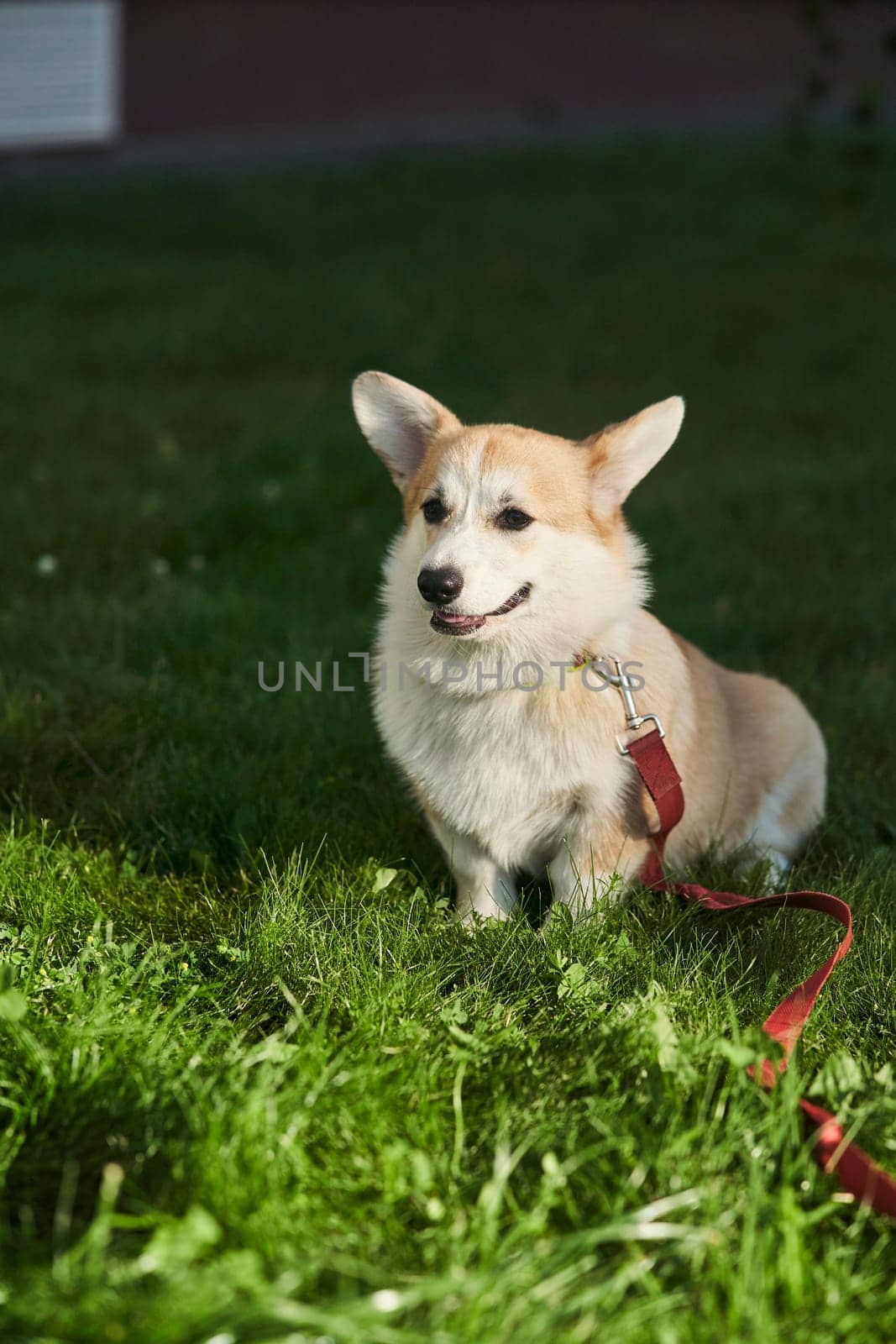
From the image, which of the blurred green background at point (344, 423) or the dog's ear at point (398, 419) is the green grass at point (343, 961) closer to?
the blurred green background at point (344, 423)

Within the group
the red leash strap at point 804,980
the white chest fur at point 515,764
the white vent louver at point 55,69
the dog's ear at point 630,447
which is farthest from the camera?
the white vent louver at point 55,69

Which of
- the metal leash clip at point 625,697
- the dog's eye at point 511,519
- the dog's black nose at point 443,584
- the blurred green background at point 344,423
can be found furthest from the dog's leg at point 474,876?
the dog's eye at point 511,519

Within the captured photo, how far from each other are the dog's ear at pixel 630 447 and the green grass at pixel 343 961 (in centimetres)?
90

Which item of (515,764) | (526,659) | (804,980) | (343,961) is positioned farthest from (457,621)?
→ (804,980)

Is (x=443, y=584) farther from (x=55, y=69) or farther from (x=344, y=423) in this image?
(x=55, y=69)

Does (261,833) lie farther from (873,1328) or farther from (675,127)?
(675,127)

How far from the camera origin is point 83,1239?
143 cm

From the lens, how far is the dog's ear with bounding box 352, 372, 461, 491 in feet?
8.64

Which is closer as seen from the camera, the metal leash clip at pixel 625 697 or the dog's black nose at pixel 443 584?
the dog's black nose at pixel 443 584

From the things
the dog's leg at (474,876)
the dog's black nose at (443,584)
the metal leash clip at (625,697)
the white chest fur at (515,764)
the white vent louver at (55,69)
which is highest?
the white vent louver at (55,69)

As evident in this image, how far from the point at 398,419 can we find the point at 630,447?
553 millimetres

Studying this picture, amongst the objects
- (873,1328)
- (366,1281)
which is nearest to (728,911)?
(873,1328)

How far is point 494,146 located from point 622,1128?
1226 centimetres

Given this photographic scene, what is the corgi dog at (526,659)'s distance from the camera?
236cm
